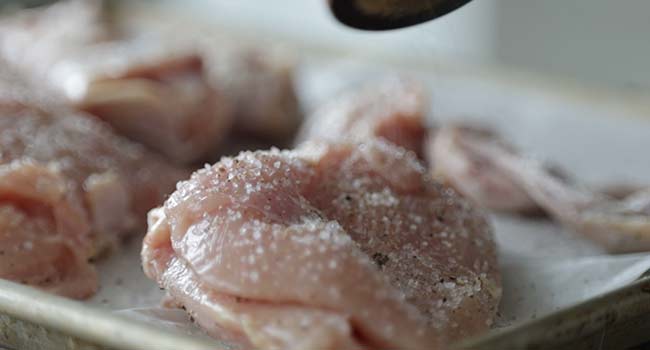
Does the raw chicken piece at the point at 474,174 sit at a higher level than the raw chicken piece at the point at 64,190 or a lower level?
lower

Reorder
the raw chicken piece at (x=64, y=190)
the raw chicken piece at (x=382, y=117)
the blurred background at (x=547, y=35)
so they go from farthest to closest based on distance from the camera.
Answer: the blurred background at (x=547, y=35) → the raw chicken piece at (x=382, y=117) → the raw chicken piece at (x=64, y=190)

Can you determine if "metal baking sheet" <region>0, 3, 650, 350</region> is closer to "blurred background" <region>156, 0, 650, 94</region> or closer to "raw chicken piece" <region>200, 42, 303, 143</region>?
"raw chicken piece" <region>200, 42, 303, 143</region>

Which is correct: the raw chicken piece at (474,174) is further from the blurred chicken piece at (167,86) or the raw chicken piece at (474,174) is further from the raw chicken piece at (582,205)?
the blurred chicken piece at (167,86)

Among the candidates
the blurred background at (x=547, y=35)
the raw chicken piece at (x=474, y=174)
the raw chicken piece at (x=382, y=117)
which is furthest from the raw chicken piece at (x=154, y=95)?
the blurred background at (x=547, y=35)

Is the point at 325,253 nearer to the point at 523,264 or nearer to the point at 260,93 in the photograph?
the point at 523,264

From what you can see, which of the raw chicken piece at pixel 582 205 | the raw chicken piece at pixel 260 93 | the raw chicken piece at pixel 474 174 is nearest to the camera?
the raw chicken piece at pixel 582 205

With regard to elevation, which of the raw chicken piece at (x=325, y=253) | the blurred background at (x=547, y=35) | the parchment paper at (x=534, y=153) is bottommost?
the blurred background at (x=547, y=35)

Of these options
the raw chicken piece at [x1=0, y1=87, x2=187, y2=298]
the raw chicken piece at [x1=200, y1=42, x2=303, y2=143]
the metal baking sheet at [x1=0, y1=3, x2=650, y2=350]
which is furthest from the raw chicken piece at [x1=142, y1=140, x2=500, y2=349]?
the raw chicken piece at [x1=200, y1=42, x2=303, y2=143]
